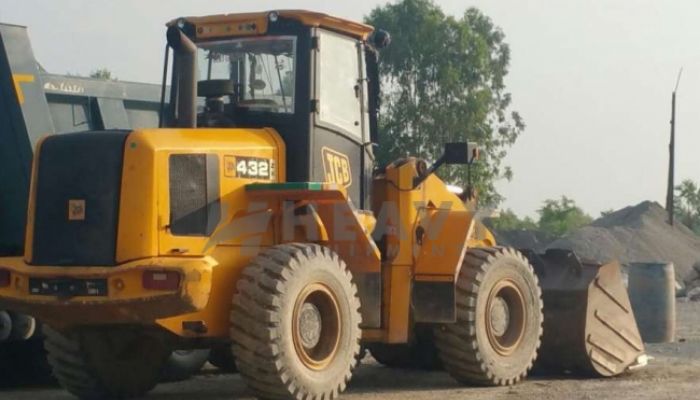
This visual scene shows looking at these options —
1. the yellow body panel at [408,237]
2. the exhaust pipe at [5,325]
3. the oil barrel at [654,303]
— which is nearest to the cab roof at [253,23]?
the yellow body panel at [408,237]

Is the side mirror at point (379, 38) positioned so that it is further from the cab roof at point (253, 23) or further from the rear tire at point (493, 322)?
the rear tire at point (493, 322)

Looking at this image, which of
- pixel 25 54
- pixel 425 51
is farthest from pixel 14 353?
pixel 425 51

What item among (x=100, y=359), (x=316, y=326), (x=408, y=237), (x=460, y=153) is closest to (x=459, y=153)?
(x=460, y=153)

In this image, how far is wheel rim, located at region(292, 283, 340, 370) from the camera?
948cm

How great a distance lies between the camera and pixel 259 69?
34.4 feet

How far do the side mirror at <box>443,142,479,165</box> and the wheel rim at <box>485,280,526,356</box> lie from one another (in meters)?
1.34

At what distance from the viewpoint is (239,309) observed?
918 cm

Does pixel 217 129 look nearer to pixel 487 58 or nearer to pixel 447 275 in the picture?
pixel 447 275

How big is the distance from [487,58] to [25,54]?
116 ft

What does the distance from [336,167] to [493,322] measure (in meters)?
2.13

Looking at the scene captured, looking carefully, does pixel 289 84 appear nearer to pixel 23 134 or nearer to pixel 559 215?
pixel 23 134

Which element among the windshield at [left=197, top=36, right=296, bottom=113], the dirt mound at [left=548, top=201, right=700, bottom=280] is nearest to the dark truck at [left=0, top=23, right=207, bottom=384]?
A: the windshield at [left=197, top=36, right=296, bottom=113]

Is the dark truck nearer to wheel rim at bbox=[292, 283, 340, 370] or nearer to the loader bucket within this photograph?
wheel rim at bbox=[292, 283, 340, 370]

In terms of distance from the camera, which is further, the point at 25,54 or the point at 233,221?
the point at 25,54
